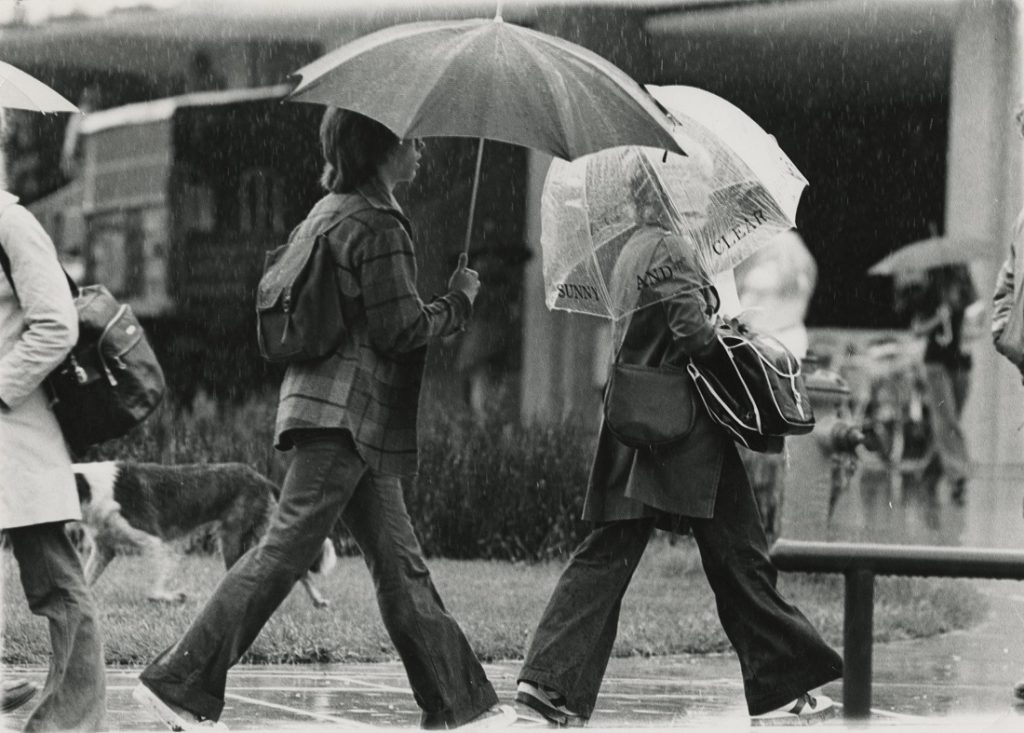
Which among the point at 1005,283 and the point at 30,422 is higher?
the point at 1005,283

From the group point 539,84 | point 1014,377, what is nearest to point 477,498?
point 539,84

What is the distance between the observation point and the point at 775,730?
6.33 meters

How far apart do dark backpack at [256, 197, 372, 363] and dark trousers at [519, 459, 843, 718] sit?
1.20 meters

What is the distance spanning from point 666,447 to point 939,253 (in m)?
10.8

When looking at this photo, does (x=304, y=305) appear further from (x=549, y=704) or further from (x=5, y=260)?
(x=549, y=704)

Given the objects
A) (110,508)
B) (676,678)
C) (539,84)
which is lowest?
(676,678)

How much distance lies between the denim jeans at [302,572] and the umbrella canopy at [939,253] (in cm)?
1125

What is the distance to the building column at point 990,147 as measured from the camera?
16.0m

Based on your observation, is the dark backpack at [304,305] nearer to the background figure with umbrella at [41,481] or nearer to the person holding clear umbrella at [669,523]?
the background figure with umbrella at [41,481]

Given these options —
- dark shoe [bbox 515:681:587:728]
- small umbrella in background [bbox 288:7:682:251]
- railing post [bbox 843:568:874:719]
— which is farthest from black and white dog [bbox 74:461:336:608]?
railing post [bbox 843:568:874:719]

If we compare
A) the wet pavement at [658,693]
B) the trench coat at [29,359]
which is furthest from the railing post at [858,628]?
the trench coat at [29,359]

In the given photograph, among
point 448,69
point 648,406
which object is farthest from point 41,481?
point 648,406

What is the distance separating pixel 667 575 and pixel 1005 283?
3618mm

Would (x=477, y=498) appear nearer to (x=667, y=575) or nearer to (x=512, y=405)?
(x=667, y=575)
